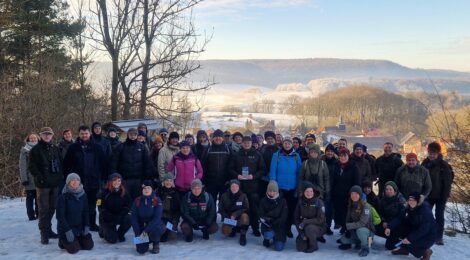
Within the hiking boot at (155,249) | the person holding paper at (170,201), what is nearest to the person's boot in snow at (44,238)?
the hiking boot at (155,249)

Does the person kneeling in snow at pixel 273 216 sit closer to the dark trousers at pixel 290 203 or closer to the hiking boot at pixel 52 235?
the dark trousers at pixel 290 203

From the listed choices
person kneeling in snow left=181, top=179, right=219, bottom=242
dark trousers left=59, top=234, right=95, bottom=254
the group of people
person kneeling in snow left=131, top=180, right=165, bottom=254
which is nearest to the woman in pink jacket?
the group of people

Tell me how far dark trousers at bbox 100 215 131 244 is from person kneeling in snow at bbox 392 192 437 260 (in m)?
4.60

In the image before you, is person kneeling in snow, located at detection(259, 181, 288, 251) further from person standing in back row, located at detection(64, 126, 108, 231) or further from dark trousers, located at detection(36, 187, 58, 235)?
dark trousers, located at detection(36, 187, 58, 235)

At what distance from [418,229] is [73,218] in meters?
5.61

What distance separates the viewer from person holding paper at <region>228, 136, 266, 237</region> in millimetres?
7598

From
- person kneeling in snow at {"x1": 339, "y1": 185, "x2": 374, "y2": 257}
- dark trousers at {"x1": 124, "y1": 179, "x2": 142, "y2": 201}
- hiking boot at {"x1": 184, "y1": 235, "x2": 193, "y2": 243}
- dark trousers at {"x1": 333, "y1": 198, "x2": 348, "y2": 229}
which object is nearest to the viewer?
person kneeling in snow at {"x1": 339, "y1": 185, "x2": 374, "y2": 257}

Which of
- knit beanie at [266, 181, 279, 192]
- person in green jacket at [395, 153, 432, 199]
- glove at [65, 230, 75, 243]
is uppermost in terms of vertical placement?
person in green jacket at [395, 153, 432, 199]

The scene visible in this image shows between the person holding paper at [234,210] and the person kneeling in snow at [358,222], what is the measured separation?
1784 millimetres

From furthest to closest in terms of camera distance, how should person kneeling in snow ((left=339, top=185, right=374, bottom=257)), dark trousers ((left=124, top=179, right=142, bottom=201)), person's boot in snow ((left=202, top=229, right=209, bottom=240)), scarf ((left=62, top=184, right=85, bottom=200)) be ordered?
dark trousers ((left=124, top=179, right=142, bottom=201)), person's boot in snow ((left=202, top=229, right=209, bottom=240)), person kneeling in snow ((left=339, top=185, right=374, bottom=257)), scarf ((left=62, top=184, right=85, bottom=200))

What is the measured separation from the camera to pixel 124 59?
15812mm

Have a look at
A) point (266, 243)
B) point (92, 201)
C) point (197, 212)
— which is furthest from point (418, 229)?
point (92, 201)

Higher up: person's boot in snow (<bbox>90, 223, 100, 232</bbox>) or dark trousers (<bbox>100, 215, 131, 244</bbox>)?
dark trousers (<bbox>100, 215, 131, 244</bbox>)

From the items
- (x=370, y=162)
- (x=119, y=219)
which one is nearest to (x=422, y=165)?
(x=370, y=162)
